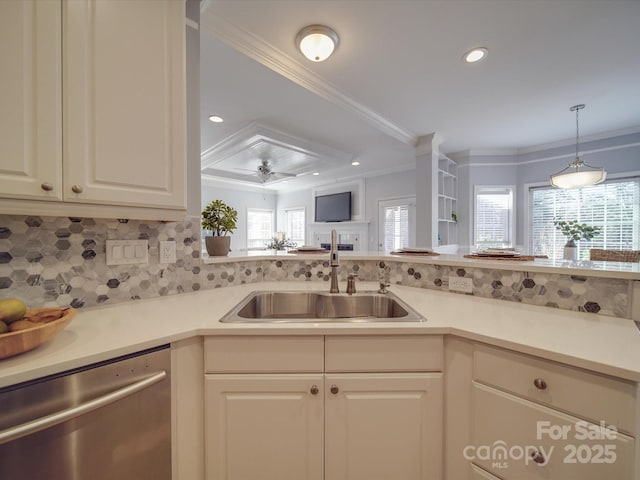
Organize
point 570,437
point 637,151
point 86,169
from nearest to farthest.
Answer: point 570,437 < point 86,169 < point 637,151

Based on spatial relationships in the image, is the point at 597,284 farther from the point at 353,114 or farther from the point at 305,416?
the point at 353,114

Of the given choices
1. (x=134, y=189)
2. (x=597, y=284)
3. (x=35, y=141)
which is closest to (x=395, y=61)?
(x=597, y=284)

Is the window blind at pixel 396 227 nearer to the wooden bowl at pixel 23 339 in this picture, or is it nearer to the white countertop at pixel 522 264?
the white countertop at pixel 522 264

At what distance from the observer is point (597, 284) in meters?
1.02

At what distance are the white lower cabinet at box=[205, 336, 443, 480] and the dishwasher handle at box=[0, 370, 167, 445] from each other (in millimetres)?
192

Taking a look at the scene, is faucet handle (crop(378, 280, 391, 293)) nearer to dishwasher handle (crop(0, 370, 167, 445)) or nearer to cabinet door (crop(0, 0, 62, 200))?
dishwasher handle (crop(0, 370, 167, 445))

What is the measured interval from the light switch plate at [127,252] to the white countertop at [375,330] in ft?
0.66

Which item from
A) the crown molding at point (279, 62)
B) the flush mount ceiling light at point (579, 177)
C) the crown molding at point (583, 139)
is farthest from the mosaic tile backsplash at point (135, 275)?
the crown molding at point (583, 139)

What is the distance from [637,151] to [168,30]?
5384 mm

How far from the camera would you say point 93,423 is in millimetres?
678

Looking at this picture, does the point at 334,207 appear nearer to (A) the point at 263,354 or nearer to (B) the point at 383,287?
(B) the point at 383,287

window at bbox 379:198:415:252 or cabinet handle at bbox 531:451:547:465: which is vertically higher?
window at bbox 379:198:415:252

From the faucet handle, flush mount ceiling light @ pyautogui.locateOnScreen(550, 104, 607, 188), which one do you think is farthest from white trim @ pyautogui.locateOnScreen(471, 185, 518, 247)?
the faucet handle

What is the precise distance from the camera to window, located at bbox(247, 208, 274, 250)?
7.02 metres
